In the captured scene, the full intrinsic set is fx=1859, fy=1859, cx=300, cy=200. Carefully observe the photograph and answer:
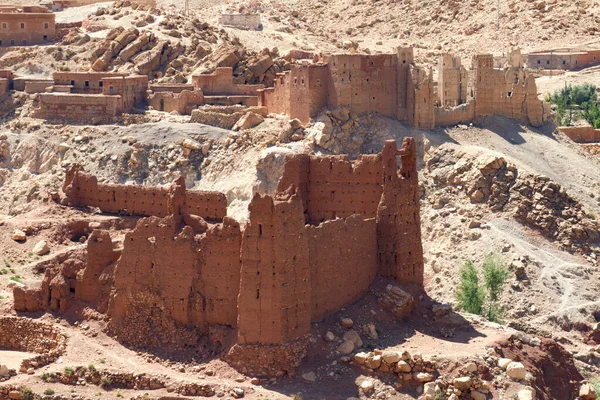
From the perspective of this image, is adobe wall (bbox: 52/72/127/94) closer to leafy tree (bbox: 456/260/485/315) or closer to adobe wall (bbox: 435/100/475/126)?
adobe wall (bbox: 435/100/475/126)

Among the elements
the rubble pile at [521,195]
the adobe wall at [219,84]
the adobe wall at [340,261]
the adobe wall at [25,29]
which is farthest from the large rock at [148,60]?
the adobe wall at [340,261]

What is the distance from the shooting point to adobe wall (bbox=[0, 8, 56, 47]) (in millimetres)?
97438

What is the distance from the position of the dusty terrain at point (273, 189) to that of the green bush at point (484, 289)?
2.42 feet

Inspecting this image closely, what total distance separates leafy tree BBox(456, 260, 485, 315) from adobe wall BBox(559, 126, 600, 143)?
22553 mm

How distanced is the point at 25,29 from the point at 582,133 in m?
30.2

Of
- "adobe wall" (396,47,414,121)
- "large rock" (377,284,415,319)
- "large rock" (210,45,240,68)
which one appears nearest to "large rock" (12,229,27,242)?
"large rock" (377,284,415,319)

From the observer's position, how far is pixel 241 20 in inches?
4149

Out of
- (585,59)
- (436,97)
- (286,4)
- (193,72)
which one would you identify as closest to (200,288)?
(436,97)

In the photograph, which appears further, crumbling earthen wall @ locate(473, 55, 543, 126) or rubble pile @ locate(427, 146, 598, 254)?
crumbling earthen wall @ locate(473, 55, 543, 126)

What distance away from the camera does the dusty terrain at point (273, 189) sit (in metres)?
50.7

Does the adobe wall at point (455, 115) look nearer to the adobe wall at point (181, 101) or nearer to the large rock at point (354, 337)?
the adobe wall at point (181, 101)

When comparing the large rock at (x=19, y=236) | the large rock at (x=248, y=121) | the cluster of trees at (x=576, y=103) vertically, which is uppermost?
the large rock at (x=248, y=121)

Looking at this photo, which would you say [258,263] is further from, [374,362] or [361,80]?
[361,80]

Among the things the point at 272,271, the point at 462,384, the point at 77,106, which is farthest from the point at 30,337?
the point at 77,106
